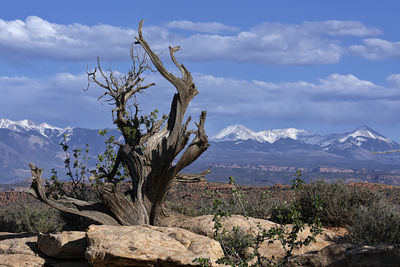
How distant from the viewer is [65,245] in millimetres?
14789

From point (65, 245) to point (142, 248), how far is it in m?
2.71

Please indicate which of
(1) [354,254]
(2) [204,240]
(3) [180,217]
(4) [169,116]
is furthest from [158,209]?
(1) [354,254]

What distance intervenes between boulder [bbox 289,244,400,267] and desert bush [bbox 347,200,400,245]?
13.7 ft

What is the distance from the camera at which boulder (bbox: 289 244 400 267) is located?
10.4m

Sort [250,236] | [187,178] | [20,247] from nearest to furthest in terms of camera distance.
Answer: [250,236]
[20,247]
[187,178]

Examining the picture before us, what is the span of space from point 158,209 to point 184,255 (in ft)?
18.9

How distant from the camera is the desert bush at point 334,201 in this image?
1906cm

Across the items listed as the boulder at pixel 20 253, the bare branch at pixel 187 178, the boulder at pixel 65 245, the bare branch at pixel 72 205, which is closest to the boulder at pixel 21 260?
the boulder at pixel 20 253

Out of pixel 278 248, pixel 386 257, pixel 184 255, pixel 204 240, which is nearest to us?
pixel 386 257

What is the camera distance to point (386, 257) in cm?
1048

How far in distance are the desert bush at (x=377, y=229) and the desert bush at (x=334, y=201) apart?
248 cm

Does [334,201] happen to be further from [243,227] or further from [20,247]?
[20,247]

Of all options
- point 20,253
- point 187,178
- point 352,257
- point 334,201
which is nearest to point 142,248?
point 20,253

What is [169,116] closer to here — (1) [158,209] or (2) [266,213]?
(1) [158,209]
